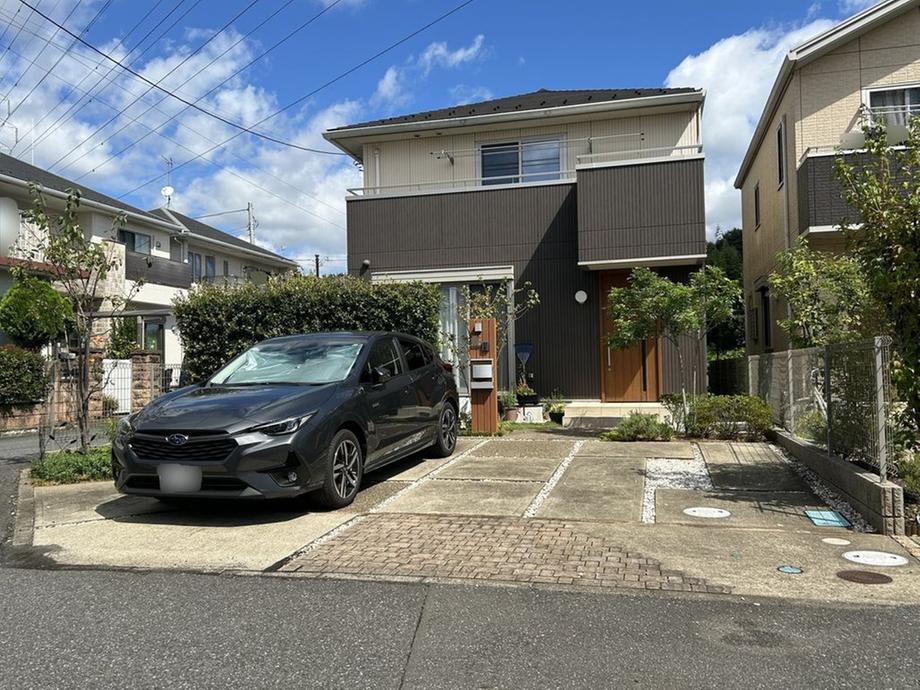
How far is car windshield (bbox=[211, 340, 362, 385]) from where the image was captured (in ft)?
23.6

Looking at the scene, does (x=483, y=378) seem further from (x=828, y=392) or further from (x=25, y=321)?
(x=25, y=321)

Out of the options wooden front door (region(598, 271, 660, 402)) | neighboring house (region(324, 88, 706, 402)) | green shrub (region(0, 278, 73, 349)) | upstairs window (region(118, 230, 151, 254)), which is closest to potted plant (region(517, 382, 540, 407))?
neighboring house (region(324, 88, 706, 402))

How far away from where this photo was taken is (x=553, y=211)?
597 inches

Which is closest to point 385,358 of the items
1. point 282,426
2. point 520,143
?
point 282,426

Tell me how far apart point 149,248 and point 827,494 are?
2671cm

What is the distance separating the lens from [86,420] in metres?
9.14

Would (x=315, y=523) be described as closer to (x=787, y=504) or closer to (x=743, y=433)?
(x=787, y=504)

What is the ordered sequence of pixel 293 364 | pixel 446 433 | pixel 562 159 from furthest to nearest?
pixel 562 159
pixel 446 433
pixel 293 364

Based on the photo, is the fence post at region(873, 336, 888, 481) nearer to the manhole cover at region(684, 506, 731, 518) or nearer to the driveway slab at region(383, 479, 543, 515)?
the manhole cover at region(684, 506, 731, 518)

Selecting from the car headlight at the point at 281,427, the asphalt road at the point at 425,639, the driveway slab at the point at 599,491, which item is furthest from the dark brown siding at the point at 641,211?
the asphalt road at the point at 425,639

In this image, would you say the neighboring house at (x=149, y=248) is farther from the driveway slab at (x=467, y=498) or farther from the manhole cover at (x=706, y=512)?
the manhole cover at (x=706, y=512)

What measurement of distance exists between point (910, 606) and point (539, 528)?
2.58m

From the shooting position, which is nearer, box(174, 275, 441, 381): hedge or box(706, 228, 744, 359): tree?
box(174, 275, 441, 381): hedge

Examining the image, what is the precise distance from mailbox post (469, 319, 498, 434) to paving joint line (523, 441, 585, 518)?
5.85 ft
